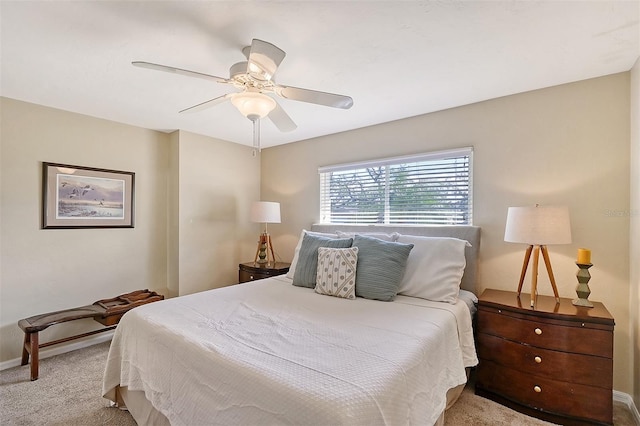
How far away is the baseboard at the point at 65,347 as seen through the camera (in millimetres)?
2670

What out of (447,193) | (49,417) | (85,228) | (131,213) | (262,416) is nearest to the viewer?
(262,416)

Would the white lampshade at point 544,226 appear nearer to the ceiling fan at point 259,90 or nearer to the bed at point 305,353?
the bed at point 305,353

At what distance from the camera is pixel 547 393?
193 centimetres

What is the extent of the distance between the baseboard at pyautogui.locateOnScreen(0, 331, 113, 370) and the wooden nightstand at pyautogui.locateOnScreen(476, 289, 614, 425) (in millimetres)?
3692

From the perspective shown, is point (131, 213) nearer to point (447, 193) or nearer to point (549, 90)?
point (447, 193)

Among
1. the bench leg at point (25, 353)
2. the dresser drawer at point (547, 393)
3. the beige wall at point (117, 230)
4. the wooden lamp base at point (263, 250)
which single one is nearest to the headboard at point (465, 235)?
the dresser drawer at point (547, 393)

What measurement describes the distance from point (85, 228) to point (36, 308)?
838mm

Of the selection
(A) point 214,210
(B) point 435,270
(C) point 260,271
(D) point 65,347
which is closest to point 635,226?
(B) point 435,270

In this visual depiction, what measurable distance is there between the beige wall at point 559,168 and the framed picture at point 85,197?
319 centimetres

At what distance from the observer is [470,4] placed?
150 cm

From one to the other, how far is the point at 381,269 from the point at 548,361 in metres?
1.20

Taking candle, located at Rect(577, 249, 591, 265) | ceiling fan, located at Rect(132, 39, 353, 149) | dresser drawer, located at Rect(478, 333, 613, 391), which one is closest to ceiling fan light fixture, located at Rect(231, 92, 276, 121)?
ceiling fan, located at Rect(132, 39, 353, 149)

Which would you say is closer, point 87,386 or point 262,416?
point 262,416

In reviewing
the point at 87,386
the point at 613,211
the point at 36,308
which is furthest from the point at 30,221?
the point at 613,211
